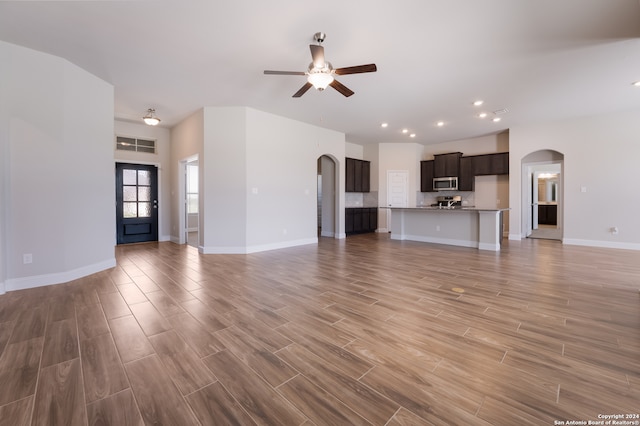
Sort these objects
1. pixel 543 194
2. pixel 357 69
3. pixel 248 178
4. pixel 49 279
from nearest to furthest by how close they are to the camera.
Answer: pixel 357 69 < pixel 49 279 < pixel 248 178 < pixel 543 194

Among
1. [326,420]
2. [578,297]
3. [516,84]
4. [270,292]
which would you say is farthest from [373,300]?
[516,84]

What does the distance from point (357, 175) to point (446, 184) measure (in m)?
2.86

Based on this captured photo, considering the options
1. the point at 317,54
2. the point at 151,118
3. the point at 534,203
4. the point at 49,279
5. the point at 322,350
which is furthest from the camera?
the point at 534,203

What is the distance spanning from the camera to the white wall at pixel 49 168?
321 cm

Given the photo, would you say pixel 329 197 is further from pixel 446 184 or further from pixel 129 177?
pixel 129 177

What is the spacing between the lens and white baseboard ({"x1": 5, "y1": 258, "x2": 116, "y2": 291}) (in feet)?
10.6

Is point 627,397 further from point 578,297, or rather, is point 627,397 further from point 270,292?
point 270,292

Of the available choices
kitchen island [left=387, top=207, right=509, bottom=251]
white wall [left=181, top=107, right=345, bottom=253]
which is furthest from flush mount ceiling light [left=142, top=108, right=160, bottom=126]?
kitchen island [left=387, top=207, right=509, bottom=251]

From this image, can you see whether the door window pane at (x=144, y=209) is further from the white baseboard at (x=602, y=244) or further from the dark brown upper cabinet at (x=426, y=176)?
the white baseboard at (x=602, y=244)

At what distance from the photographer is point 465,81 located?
4.20m

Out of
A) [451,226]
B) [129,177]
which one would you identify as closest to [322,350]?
[451,226]

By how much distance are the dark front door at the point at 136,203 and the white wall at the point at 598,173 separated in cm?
969

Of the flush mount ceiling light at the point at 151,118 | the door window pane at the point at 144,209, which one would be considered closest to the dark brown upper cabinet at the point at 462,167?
the flush mount ceiling light at the point at 151,118

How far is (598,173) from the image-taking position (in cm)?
601
